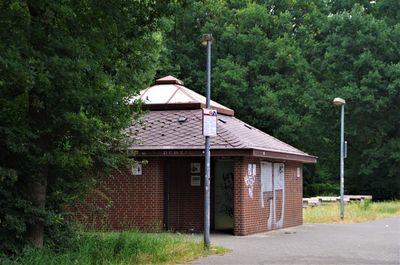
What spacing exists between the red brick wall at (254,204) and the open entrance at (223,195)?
1214mm

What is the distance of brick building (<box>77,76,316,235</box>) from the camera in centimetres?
1850

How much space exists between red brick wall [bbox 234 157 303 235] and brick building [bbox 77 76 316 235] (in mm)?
28

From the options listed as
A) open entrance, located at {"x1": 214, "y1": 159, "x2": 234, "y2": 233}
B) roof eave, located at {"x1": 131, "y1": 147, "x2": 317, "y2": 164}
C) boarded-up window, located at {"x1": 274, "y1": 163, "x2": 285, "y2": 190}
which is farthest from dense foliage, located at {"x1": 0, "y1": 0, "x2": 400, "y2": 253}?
boarded-up window, located at {"x1": 274, "y1": 163, "x2": 285, "y2": 190}

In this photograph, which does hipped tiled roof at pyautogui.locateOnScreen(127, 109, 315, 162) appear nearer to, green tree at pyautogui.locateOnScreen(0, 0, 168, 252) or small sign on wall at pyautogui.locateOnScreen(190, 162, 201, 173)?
small sign on wall at pyautogui.locateOnScreen(190, 162, 201, 173)

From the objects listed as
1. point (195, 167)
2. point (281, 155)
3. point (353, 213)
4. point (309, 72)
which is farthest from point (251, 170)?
point (309, 72)

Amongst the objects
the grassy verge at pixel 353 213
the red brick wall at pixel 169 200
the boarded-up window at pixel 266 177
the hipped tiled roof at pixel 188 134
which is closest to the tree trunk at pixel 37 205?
the hipped tiled roof at pixel 188 134

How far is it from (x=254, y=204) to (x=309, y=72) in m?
30.1

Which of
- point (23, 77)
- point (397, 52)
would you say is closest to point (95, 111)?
point (23, 77)

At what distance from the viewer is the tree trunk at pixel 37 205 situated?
11.7 metres

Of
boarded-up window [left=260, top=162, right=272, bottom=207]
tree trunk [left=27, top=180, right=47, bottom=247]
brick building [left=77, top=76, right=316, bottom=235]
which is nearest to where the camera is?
tree trunk [left=27, top=180, right=47, bottom=247]

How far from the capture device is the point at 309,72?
47938 mm

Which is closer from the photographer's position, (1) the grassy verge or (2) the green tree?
(2) the green tree

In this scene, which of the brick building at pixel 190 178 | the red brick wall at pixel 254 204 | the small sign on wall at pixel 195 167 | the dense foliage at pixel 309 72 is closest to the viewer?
the red brick wall at pixel 254 204

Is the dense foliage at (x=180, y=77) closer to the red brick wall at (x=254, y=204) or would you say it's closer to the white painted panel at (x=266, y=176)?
the red brick wall at (x=254, y=204)
